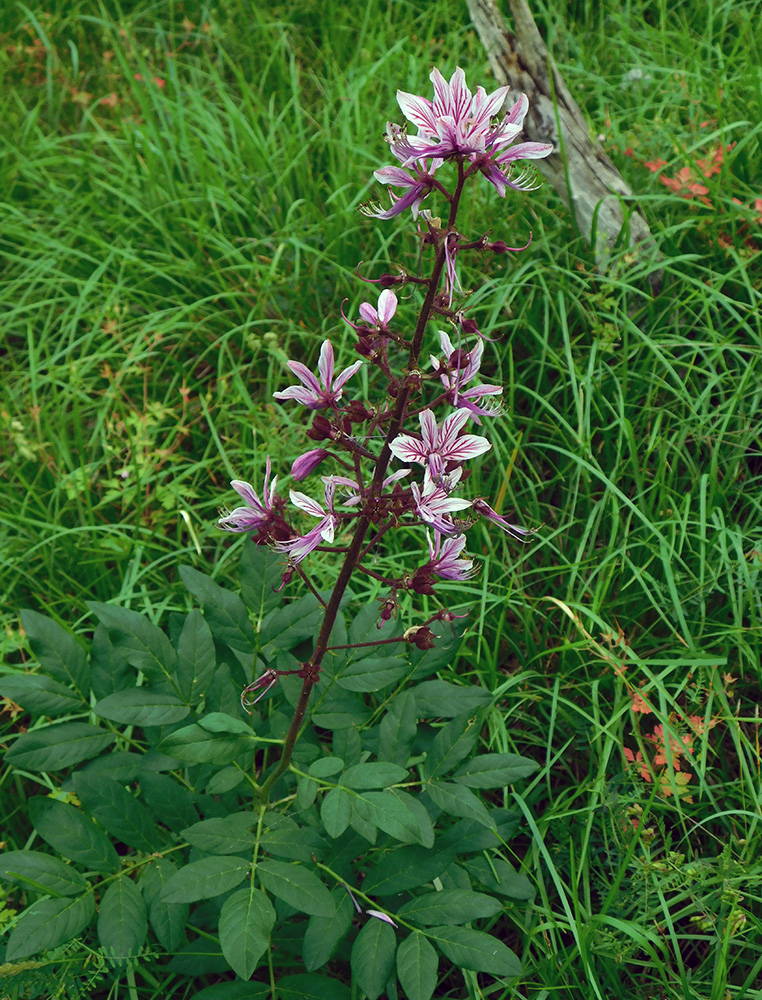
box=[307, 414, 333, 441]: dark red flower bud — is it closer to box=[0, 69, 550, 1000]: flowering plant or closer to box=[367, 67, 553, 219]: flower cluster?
box=[0, 69, 550, 1000]: flowering plant

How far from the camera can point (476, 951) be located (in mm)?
1513

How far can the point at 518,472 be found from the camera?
2508 mm

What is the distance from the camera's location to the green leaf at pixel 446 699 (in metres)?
1.74

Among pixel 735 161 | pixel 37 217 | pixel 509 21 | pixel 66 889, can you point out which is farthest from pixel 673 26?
pixel 66 889

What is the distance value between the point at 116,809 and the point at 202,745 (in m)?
0.30

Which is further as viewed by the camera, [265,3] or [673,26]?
[265,3]

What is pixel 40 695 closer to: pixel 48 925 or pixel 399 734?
pixel 48 925

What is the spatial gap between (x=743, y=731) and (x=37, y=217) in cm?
318

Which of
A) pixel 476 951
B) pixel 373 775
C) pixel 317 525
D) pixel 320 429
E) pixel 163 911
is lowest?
pixel 476 951

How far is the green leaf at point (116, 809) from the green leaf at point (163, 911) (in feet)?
0.21

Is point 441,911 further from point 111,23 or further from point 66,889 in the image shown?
point 111,23

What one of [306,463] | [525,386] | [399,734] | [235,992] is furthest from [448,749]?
[525,386]

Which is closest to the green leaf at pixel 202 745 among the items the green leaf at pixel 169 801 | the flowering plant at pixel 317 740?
the flowering plant at pixel 317 740

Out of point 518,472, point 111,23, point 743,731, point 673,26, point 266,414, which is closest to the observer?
point 743,731
